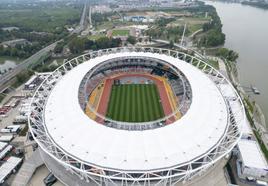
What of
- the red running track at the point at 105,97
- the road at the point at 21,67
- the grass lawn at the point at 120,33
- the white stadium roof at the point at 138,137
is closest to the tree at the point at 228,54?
the red running track at the point at 105,97

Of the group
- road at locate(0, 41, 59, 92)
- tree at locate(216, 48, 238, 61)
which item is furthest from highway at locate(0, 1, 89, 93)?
tree at locate(216, 48, 238, 61)

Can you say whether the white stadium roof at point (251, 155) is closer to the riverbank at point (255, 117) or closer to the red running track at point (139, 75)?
the riverbank at point (255, 117)

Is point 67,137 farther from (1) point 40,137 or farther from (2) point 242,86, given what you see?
(2) point 242,86

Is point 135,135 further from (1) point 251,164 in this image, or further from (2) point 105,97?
(2) point 105,97

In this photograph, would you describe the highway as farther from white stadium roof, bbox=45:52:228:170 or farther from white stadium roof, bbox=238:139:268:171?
white stadium roof, bbox=238:139:268:171

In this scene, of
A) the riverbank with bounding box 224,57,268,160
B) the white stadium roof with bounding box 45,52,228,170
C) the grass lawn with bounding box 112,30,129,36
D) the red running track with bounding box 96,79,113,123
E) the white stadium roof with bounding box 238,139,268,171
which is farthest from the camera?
the grass lawn with bounding box 112,30,129,36

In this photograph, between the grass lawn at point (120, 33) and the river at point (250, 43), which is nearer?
the river at point (250, 43)

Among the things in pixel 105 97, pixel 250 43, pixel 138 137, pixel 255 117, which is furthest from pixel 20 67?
pixel 250 43
